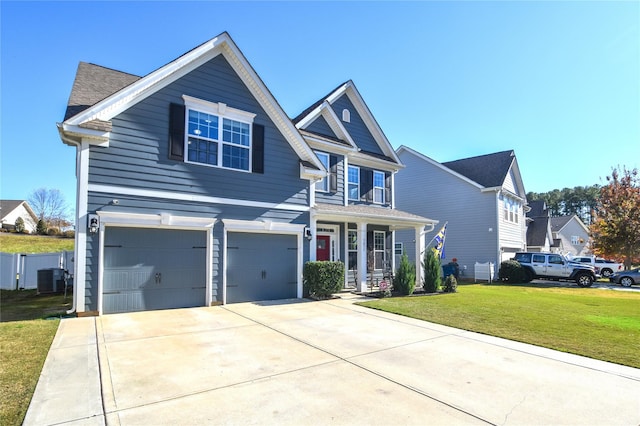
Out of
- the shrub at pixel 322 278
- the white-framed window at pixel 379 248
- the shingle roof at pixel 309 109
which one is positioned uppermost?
the shingle roof at pixel 309 109

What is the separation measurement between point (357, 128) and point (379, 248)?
5.64m

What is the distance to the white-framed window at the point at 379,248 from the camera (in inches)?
647

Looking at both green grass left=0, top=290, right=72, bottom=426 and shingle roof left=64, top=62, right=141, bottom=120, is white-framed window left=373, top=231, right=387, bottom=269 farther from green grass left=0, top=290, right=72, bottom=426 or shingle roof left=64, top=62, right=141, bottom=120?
green grass left=0, top=290, right=72, bottom=426

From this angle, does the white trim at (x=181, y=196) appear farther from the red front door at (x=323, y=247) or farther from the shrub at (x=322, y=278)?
the red front door at (x=323, y=247)

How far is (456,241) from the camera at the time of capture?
23859mm

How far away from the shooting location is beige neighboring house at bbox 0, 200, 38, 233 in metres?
47.7

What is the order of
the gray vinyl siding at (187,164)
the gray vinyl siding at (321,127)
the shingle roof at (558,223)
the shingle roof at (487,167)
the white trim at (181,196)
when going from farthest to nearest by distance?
the shingle roof at (558,223) < the shingle roof at (487,167) < the gray vinyl siding at (321,127) < the gray vinyl siding at (187,164) < the white trim at (181,196)

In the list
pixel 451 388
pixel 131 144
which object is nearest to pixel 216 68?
pixel 131 144

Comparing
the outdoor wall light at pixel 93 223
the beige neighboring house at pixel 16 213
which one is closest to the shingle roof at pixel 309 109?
the outdoor wall light at pixel 93 223

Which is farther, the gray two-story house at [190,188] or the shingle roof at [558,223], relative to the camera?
the shingle roof at [558,223]

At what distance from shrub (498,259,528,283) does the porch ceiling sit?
7893 millimetres

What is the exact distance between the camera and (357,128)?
16438mm

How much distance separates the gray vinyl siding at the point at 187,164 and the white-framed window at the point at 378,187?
511cm

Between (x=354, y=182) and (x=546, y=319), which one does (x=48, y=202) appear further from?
(x=546, y=319)
